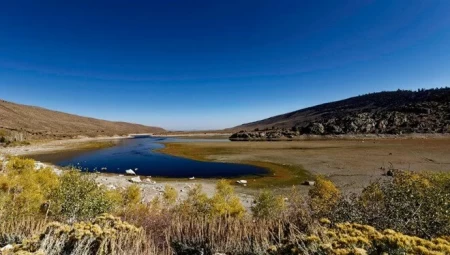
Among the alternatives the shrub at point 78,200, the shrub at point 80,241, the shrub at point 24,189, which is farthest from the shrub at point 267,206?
the shrub at point 24,189

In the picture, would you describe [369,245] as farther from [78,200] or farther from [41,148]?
[41,148]

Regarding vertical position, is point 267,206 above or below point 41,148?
below

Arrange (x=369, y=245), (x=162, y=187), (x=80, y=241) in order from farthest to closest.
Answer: (x=162, y=187) → (x=80, y=241) → (x=369, y=245)

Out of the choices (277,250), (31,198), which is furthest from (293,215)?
(31,198)

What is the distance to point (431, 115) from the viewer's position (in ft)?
336

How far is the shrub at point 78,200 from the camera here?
42.8 feet

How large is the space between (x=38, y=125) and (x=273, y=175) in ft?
633

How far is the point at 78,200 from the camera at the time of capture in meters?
13.8

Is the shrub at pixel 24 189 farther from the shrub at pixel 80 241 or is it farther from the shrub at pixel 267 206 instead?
the shrub at pixel 267 206

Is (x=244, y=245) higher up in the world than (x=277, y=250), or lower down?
lower down

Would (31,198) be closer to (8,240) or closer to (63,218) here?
(63,218)

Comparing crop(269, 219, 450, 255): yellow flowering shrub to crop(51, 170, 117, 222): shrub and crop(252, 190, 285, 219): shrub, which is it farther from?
crop(51, 170, 117, 222): shrub

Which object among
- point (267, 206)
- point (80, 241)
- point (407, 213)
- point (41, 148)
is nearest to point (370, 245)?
point (407, 213)

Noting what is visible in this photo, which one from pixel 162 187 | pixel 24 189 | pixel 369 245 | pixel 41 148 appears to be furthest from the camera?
pixel 41 148
